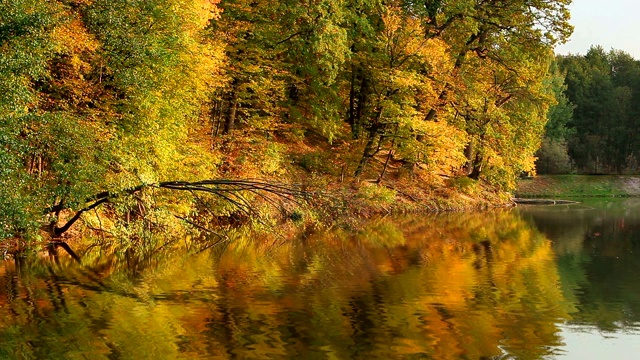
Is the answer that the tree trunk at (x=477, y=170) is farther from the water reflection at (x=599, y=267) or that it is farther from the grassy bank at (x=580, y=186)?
the grassy bank at (x=580, y=186)

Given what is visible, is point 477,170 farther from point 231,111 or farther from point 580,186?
point 580,186

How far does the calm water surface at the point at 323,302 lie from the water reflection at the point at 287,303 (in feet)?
0.13

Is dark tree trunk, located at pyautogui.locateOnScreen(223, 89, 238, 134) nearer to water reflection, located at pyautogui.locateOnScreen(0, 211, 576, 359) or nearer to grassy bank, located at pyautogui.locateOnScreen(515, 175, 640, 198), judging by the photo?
water reflection, located at pyautogui.locateOnScreen(0, 211, 576, 359)

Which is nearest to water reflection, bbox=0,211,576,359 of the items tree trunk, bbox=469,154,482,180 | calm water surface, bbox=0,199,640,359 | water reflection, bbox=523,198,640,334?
calm water surface, bbox=0,199,640,359

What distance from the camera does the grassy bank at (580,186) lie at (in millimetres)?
74250

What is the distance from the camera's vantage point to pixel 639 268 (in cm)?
2056

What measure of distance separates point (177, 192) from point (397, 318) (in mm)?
12646

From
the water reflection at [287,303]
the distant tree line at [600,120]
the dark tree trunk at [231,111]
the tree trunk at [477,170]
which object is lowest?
the water reflection at [287,303]

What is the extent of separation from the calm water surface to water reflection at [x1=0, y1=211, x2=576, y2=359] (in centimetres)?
4

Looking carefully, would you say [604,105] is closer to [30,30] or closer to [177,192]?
[177,192]

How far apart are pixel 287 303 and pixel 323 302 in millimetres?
793

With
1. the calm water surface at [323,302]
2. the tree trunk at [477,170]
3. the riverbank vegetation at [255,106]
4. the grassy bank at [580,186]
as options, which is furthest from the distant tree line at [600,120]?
the calm water surface at [323,302]

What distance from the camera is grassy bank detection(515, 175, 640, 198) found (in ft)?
244

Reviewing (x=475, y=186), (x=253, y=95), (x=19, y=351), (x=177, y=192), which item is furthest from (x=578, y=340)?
(x=475, y=186)
